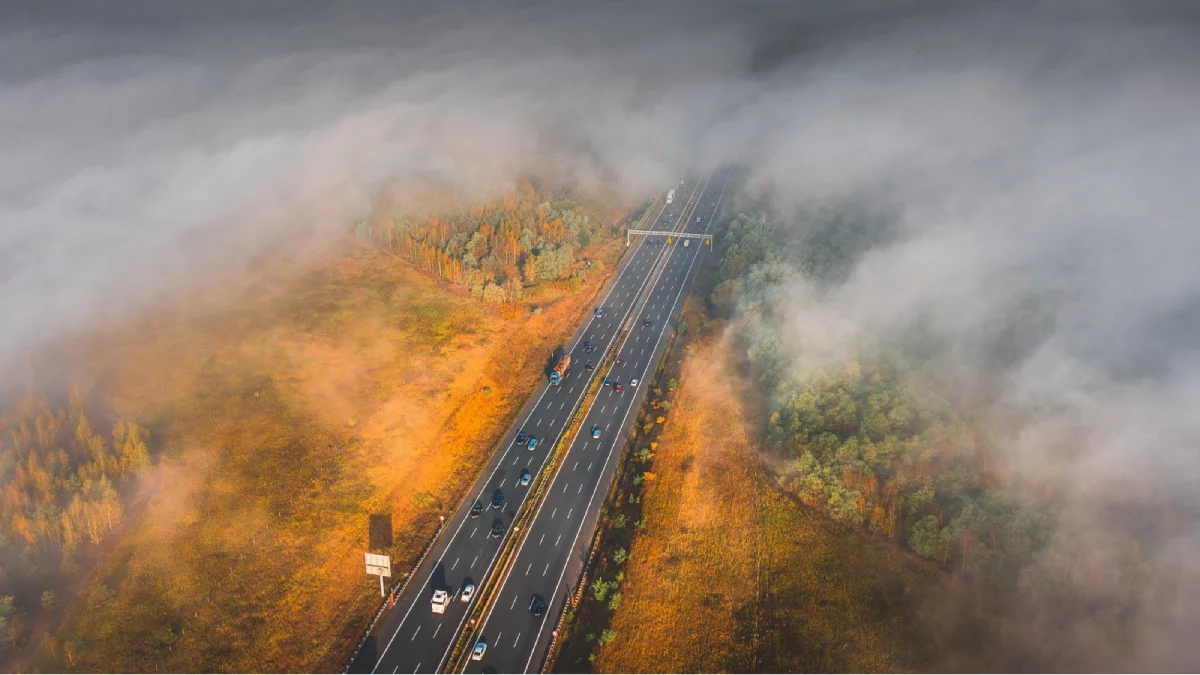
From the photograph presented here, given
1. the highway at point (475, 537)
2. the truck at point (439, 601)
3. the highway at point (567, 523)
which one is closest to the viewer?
the highway at point (475, 537)

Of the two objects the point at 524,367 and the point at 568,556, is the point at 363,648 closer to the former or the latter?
the point at 568,556

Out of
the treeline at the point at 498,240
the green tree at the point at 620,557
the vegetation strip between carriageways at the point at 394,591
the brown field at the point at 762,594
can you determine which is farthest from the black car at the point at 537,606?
the treeline at the point at 498,240

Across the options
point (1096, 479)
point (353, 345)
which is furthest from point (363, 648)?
point (1096, 479)

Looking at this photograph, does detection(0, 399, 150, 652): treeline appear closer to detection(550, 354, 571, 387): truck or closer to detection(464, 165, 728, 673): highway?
detection(464, 165, 728, 673): highway

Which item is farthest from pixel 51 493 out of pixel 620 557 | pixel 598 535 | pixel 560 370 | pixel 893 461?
pixel 893 461

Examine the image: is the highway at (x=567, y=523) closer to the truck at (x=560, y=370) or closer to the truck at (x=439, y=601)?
the truck at (x=439, y=601)

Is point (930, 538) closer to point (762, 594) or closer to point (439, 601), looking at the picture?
point (762, 594)
